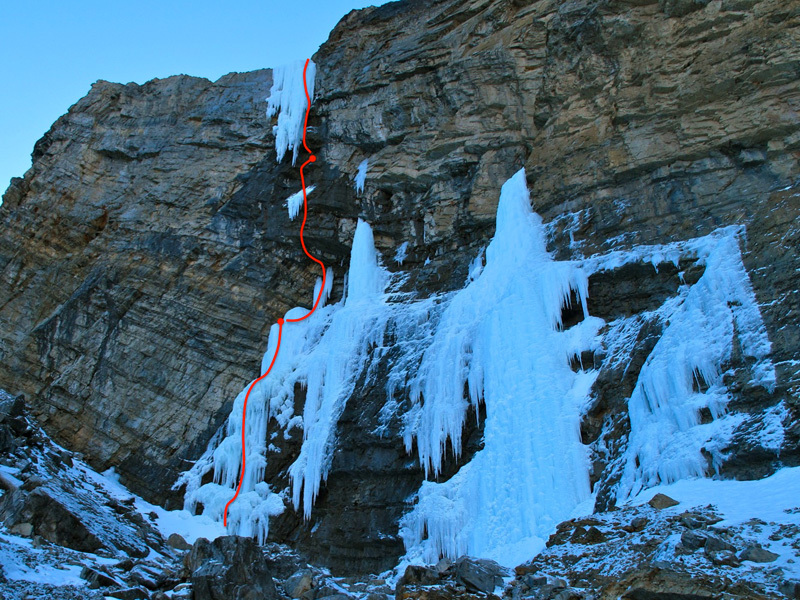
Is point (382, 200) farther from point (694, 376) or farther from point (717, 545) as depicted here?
point (717, 545)

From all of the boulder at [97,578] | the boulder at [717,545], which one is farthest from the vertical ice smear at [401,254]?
the boulder at [717,545]

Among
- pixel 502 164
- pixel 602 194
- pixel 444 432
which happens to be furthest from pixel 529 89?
pixel 444 432

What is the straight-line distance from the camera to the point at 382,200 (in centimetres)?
2106

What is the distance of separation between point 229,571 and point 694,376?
8323mm

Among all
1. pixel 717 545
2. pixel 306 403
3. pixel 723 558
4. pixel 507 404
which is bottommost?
pixel 723 558

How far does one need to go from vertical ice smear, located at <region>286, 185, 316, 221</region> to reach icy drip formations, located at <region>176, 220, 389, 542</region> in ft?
7.67

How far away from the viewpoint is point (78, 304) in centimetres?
2222

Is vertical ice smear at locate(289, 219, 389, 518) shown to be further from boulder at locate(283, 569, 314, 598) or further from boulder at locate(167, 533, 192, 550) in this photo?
boulder at locate(283, 569, 314, 598)

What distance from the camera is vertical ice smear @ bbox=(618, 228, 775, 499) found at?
36.2ft

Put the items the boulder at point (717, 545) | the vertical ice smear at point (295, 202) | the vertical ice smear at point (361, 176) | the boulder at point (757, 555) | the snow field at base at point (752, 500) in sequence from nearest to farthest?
the boulder at point (757, 555), the boulder at point (717, 545), the snow field at base at point (752, 500), the vertical ice smear at point (361, 176), the vertical ice smear at point (295, 202)

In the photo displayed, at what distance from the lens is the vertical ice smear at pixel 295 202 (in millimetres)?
21848

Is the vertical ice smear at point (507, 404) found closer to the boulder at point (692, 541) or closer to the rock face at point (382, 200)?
the rock face at point (382, 200)

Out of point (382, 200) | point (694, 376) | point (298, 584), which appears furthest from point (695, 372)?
point (382, 200)

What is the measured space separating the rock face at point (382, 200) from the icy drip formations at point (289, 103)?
53 centimetres
